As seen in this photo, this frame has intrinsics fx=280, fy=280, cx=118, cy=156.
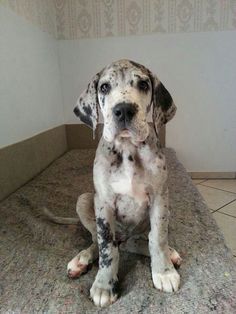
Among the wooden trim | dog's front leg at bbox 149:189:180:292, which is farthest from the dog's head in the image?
the wooden trim

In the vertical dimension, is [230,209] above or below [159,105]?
below

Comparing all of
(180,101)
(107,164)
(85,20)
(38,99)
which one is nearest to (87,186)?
(38,99)

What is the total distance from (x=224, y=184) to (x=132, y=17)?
1.76 metres

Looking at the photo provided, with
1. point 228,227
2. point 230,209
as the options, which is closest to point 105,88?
point 228,227

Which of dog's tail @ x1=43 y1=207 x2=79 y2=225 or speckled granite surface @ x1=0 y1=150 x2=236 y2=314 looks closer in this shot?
speckled granite surface @ x1=0 y1=150 x2=236 y2=314

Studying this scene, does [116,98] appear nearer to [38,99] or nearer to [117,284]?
[117,284]

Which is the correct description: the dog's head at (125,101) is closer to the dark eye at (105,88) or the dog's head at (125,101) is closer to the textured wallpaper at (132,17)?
the dark eye at (105,88)

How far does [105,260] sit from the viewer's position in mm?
891

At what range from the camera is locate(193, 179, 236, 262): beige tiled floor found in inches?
67.6

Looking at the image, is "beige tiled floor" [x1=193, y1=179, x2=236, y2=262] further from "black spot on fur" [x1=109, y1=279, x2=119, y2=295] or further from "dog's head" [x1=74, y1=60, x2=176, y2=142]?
"dog's head" [x1=74, y1=60, x2=176, y2=142]

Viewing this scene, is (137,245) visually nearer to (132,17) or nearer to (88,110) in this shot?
(88,110)

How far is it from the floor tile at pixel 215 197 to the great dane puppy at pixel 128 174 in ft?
4.18

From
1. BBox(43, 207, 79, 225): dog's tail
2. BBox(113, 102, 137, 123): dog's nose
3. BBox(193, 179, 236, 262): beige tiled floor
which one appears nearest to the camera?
BBox(113, 102, 137, 123): dog's nose

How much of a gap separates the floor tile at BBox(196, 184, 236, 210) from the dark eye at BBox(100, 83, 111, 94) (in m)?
1.48
